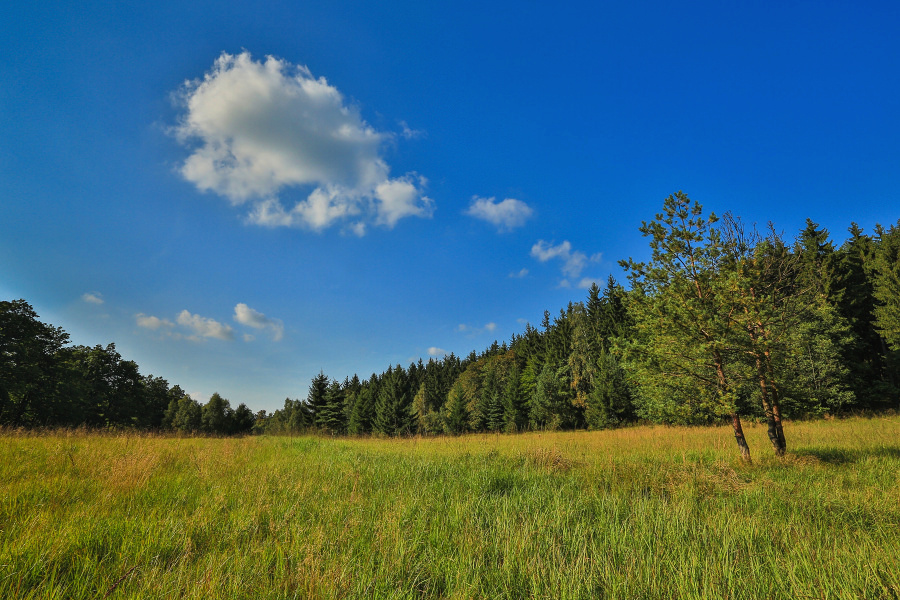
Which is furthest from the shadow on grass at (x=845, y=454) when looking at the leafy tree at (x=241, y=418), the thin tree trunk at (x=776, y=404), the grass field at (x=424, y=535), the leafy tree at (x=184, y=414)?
the leafy tree at (x=184, y=414)

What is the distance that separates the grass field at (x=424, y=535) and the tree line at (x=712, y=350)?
3.38 metres

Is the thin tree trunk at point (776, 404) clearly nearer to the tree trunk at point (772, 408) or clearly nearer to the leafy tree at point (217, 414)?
the tree trunk at point (772, 408)

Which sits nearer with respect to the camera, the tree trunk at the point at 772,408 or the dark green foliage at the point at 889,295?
the tree trunk at the point at 772,408

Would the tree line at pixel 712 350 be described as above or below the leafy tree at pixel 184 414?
above

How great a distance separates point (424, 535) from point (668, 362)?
27.9 ft

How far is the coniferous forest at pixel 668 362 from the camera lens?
29.8ft

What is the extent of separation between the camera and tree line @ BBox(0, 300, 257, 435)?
1000 inches

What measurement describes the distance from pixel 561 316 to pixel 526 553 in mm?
65630

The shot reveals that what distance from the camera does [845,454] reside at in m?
9.27

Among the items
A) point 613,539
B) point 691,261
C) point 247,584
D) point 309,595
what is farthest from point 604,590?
point 691,261

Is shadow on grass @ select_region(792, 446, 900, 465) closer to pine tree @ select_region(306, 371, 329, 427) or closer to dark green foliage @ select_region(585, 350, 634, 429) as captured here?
dark green foliage @ select_region(585, 350, 634, 429)

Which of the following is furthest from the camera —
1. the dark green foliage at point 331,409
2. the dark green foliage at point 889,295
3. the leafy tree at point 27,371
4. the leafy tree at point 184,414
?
the leafy tree at point 184,414

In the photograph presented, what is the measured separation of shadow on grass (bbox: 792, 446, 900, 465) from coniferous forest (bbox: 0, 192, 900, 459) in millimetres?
859

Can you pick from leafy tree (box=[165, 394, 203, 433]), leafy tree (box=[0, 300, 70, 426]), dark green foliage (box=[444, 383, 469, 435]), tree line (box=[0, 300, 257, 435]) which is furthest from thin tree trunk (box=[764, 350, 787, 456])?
leafy tree (box=[165, 394, 203, 433])
